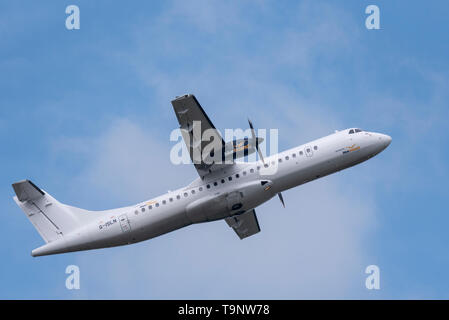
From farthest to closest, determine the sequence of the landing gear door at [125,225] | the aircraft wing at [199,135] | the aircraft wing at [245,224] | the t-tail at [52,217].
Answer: the aircraft wing at [245,224]
the t-tail at [52,217]
the landing gear door at [125,225]
the aircraft wing at [199,135]

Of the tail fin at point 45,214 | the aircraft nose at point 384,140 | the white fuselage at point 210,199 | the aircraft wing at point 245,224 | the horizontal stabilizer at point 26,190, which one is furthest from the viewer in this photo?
the aircraft wing at point 245,224

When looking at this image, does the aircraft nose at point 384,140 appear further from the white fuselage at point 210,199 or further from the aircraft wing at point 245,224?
the aircraft wing at point 245,224

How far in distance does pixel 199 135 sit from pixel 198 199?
10.9 ft

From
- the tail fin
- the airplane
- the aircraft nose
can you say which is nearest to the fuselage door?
the airplane

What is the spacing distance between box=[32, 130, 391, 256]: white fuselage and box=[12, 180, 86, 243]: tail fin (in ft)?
1.98

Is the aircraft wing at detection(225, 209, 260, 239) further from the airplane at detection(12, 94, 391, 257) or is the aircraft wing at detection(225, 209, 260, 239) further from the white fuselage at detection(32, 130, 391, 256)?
the white fuselage at detection(32, 130, 391, 256)

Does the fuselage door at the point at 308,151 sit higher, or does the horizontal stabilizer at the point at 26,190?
the fuselage door at the point at 308,151

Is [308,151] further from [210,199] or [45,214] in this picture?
[45,214]

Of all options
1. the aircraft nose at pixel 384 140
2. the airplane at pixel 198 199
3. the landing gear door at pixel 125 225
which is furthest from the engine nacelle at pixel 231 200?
the aircraft nose at pixel 384 140

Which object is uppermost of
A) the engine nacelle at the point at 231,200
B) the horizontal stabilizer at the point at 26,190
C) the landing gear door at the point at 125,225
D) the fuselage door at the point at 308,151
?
the fuselage door at the point at 308,151

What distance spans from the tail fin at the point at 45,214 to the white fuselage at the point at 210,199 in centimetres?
60

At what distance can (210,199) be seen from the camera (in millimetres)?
32531

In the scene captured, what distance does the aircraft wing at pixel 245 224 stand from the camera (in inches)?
1455

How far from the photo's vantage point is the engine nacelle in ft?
107
